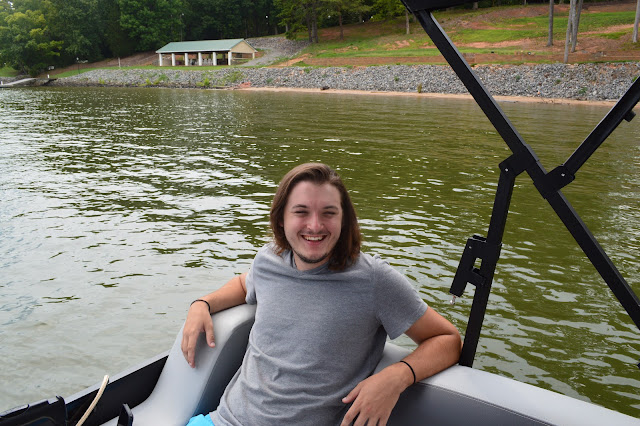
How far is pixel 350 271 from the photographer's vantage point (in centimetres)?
221

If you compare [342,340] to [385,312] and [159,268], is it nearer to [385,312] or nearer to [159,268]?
[385,312]

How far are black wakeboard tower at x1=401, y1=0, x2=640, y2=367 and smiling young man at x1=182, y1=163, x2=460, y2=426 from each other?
0.26m

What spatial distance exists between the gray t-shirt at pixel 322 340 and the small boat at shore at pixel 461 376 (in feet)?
0.72

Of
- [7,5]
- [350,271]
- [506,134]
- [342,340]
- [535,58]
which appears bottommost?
[342,340]

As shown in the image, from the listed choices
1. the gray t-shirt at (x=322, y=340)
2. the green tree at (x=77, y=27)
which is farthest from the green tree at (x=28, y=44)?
the gray t-shirt at (x=322, y=340)

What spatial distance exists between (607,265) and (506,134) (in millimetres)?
609

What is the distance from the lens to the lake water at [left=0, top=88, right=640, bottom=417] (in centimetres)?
474

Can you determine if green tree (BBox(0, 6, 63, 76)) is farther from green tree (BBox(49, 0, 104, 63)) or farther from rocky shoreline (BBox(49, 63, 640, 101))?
rocky shoreline (BBox(49, 63, 640, 101))

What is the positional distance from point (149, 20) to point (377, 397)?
82160 millimetres

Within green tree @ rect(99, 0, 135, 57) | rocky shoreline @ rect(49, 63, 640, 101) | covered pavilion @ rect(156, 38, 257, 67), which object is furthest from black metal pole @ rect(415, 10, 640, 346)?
green tree @ rect(99, 0, 135, 57)

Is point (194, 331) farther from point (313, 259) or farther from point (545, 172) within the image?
point (545, 172)

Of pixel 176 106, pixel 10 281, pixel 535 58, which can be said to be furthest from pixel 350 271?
pixel 535 58

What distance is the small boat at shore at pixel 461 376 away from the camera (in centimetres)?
196

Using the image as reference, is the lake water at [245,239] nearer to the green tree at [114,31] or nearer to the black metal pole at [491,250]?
the black metal pole at [491,250]
